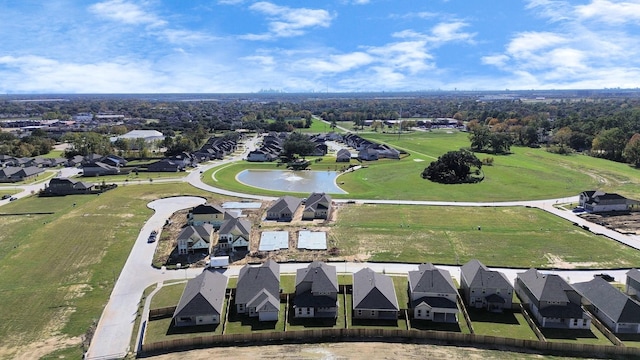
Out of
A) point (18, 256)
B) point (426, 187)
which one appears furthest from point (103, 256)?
point (426, 187)

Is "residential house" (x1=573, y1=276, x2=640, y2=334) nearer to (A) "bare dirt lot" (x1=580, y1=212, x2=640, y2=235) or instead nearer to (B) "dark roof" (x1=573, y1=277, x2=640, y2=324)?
(B) "dark roof" (x1=573, y1=277, x2=640, y2=324)

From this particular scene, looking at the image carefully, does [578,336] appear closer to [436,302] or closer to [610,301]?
[610,301]

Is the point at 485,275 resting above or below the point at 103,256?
above

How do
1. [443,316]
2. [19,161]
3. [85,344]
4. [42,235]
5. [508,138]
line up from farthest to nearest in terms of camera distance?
A: [508,138]
[19,161]
[42,235]
[443,316]
[85,344]

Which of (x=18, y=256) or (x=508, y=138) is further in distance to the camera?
(x=508, y=138)

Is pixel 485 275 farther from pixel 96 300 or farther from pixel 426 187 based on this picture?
pixel 426 187

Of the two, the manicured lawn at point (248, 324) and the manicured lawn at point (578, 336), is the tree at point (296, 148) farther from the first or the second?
the manicured lawn at point (578, 336)
